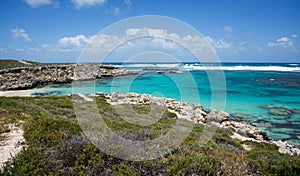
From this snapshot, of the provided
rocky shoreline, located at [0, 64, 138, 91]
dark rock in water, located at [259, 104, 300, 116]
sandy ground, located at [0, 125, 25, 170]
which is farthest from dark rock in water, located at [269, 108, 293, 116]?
rocky shoreline, located at [0, 64, 138, 91]

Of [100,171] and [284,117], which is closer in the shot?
[100,171]

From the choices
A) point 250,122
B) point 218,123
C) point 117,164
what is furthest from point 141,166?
point 250,122

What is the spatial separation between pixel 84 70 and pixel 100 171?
66.2m

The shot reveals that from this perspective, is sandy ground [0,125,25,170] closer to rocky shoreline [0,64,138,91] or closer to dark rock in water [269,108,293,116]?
dark rock in water [269,108,293,116]

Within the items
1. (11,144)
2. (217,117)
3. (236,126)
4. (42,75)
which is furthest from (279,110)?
(42,75)

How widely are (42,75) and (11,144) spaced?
1942 inches

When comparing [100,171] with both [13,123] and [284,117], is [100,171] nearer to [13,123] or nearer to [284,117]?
[13,123]

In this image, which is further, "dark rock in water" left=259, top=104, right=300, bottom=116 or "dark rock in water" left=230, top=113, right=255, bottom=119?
"dark rock in water" left=259, top=104, right=300, bottom=116

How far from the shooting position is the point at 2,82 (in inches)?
1607

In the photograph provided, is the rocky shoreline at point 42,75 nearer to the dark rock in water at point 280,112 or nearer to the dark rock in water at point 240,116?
the dark rock in water at point 240,116

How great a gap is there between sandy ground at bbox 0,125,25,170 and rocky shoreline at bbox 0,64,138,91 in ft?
120

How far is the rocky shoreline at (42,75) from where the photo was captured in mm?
41875

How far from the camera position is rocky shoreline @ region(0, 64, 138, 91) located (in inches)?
1649

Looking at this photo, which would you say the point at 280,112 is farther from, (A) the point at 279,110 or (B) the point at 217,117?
(B) the point at 217,117
